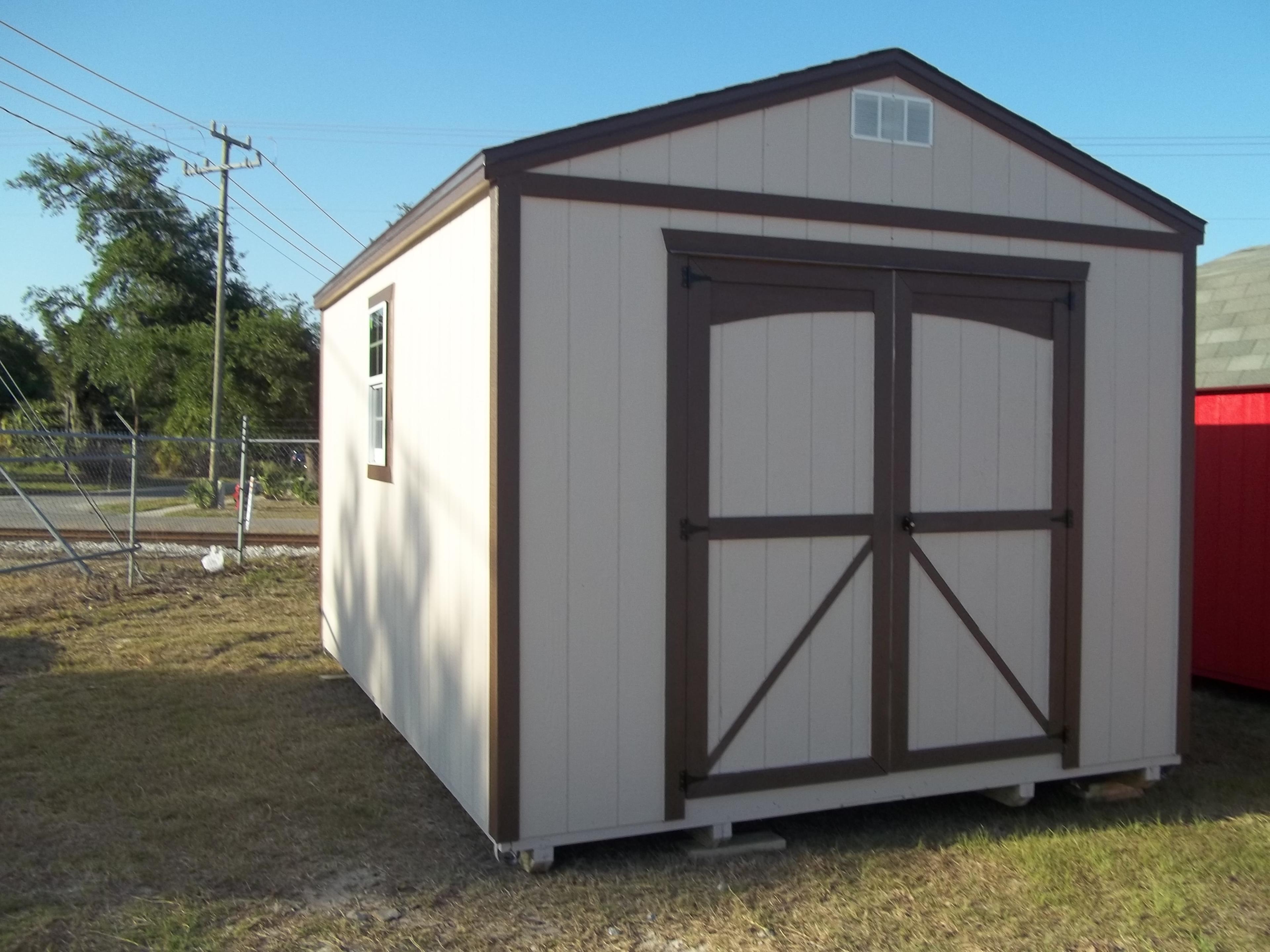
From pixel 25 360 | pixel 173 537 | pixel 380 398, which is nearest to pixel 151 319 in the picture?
pixel 25 360

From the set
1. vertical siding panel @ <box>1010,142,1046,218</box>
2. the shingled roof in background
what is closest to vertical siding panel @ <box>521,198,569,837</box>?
vertical siding panel @ <box>1010,142,1046,218</box>

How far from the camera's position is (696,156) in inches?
173

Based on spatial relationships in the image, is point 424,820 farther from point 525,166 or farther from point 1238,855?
point 1238,855

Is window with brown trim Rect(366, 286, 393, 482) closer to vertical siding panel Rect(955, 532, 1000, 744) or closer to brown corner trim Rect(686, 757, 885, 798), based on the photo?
brown corner trim Rect(686, 757, 885, 798)

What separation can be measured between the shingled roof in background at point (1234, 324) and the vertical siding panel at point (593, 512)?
4415mm

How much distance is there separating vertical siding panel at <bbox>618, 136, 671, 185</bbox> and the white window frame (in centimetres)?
211

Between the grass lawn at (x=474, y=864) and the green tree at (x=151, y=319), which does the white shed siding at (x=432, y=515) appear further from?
the green tree at (x=151, y=319)

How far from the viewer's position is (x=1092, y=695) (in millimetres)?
5090

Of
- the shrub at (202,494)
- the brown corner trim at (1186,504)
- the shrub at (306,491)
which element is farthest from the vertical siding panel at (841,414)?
the shrub at (306,491)

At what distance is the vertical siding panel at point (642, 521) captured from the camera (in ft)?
14.1

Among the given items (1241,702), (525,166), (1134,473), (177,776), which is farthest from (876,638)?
(1241,702)

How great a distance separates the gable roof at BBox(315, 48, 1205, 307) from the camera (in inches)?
162

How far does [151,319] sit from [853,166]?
3000cm

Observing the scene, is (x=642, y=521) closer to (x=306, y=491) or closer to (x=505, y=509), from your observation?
(x=505, y=509)
